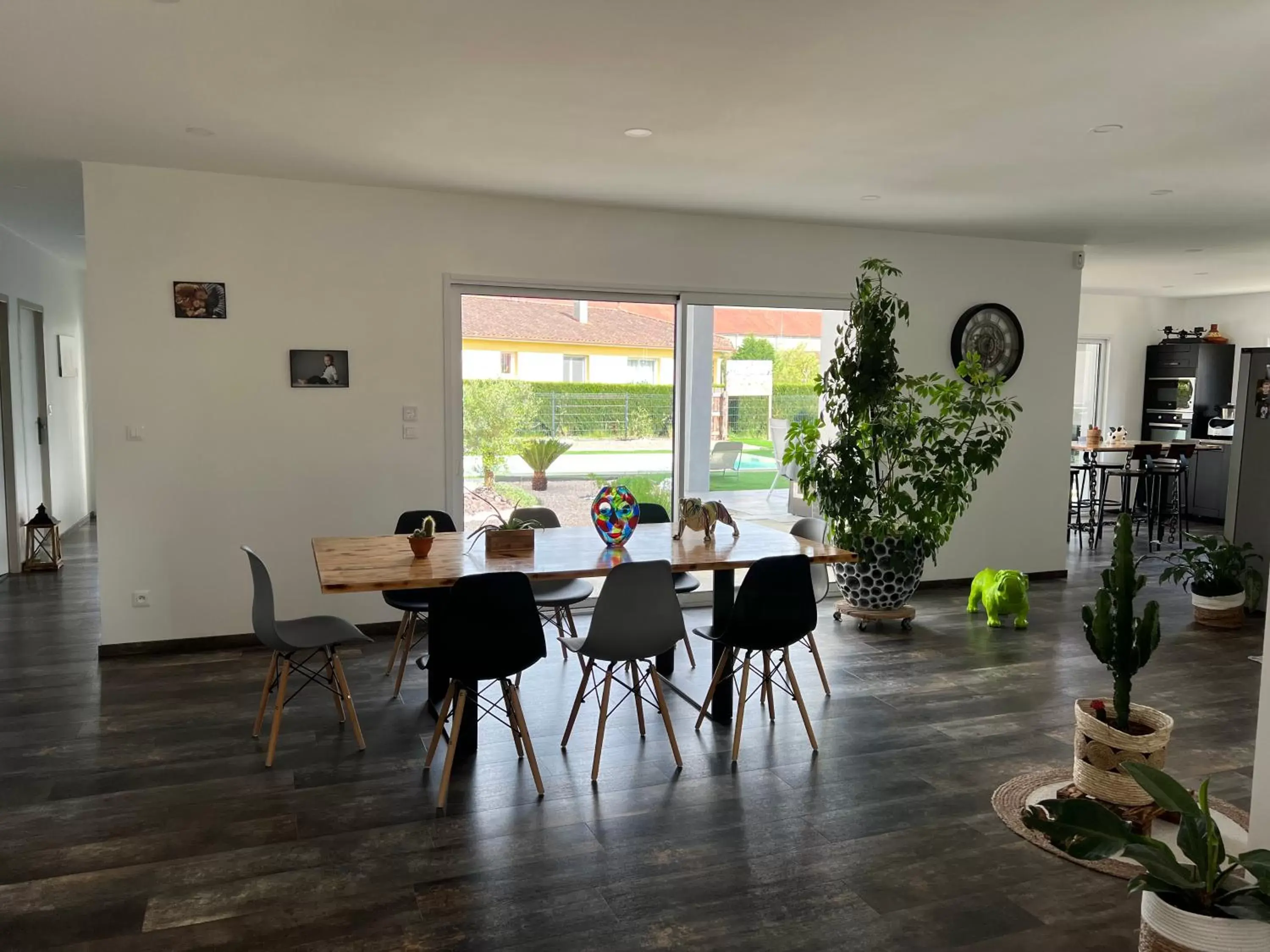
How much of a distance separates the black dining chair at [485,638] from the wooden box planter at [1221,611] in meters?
4.76

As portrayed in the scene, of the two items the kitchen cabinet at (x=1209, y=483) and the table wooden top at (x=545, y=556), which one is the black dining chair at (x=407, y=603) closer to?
the table wooden top at (x=545, y=556)

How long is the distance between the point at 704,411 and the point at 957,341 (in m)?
2.08

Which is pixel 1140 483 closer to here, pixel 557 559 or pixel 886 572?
pixel 886 572

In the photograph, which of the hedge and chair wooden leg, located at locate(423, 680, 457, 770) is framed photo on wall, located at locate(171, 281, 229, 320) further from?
chair wooden leg, located at locate(423, 680, 457, 770)

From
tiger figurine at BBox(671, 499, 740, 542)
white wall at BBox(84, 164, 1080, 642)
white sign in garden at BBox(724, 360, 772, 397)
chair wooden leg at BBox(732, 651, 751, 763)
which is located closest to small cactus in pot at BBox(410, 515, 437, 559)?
tiger figurine at BBox(671, 499, 740, 542)

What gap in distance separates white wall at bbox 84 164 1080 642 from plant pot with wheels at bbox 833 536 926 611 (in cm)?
209

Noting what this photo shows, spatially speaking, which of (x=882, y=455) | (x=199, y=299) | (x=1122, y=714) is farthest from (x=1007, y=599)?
(x=199, y=299)

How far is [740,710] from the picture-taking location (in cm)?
377

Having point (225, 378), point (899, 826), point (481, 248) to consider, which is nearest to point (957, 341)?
point (481, 248)

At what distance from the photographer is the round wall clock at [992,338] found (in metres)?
6.84

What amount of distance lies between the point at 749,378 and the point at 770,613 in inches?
120

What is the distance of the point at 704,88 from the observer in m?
3.47

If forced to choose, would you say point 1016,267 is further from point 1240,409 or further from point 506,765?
point 506,765

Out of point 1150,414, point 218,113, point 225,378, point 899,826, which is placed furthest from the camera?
point 1150,414
